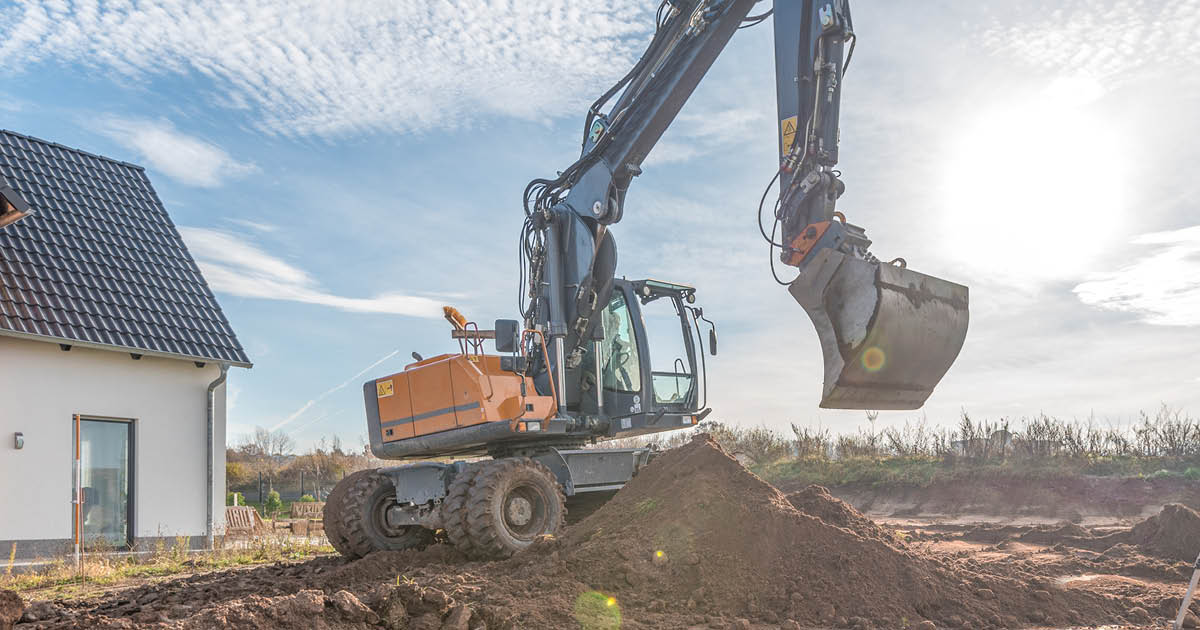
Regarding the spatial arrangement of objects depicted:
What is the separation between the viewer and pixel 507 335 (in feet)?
30.2

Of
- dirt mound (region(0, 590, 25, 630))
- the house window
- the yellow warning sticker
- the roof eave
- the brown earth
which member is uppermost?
the house window

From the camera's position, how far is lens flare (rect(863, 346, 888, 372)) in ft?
23.7

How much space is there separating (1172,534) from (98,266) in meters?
14.4

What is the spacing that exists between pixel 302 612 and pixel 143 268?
10672mm

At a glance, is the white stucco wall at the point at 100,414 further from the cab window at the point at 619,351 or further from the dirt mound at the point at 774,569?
the dirt mound at the point at 774,569

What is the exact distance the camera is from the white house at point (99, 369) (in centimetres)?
1162

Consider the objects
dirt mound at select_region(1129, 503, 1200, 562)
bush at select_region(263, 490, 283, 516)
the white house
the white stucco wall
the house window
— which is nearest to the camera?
dirt mound at select_region(1129, 503, 1200, 562)

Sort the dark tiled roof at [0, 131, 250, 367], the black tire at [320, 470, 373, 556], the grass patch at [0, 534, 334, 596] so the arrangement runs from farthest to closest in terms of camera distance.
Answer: the dark tiled roof at [0, 131, 250, 367] → the grass patch at [0, 534, 334, 596] → the black tire at [320, 470, 373, 556]

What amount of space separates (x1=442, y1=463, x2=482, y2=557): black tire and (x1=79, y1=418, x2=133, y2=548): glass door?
623cm

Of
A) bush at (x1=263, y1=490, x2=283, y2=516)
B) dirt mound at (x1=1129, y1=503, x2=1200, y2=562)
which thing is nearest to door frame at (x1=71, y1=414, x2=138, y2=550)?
bush at (x1=263, y1=490, x2=283, y2=516)

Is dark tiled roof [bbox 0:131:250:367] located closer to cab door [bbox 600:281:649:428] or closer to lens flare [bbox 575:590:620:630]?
cab door [bbox 600:281:649:428]

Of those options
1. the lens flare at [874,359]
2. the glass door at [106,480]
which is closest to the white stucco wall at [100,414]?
the glass door at [106,480]

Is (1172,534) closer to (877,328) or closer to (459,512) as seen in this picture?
(877,328)

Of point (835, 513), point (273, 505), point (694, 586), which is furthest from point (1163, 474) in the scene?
point (273, 505)
